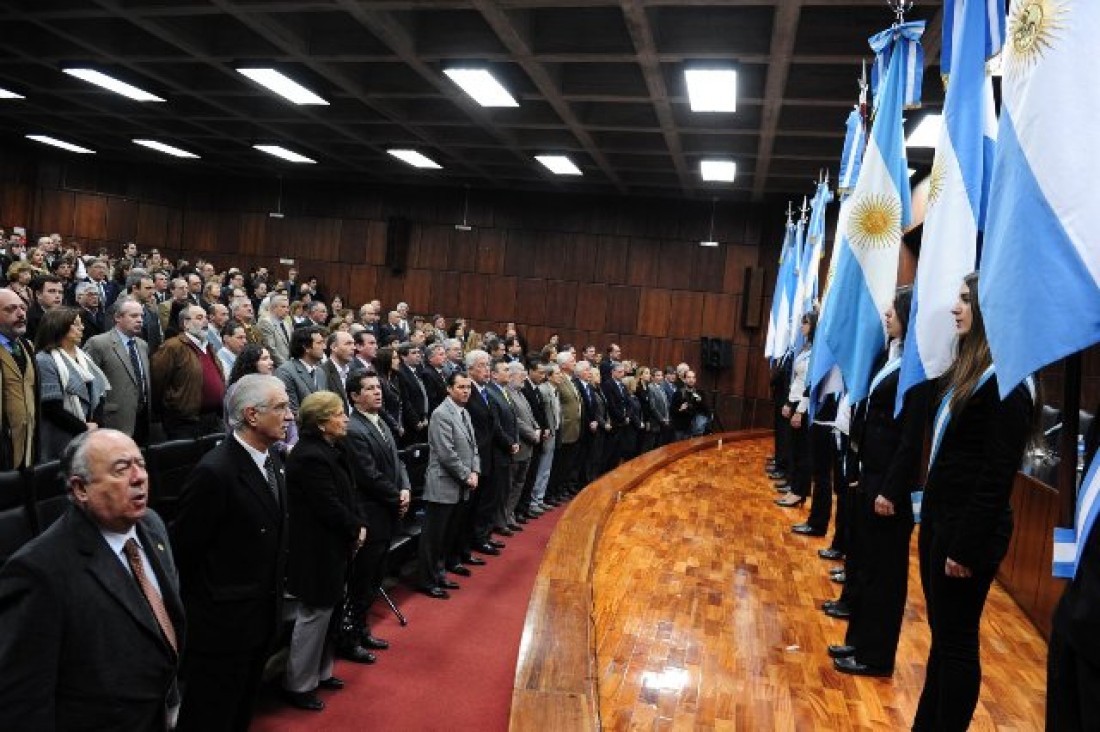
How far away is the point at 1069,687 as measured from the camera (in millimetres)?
1369

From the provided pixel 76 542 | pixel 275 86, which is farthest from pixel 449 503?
pixel 275 86

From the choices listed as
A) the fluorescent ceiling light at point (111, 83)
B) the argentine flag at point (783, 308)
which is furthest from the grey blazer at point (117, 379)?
the argentine flag at point (783, 308)

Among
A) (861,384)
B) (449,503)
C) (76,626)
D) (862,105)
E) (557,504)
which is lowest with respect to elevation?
(557,504)

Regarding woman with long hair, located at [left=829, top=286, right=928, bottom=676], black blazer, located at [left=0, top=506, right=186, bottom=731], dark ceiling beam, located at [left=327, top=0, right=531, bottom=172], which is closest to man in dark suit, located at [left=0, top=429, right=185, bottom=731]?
black blazer, located at [left=0, top=506, right=186, bottom=731]

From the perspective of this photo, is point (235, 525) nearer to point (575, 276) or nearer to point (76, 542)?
point (76, 542)

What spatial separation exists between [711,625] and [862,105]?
380 cm

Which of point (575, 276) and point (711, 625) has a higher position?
point (575, 276)

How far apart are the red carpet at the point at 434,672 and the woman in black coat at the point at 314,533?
153 mm

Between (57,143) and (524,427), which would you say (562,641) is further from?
(57,143)

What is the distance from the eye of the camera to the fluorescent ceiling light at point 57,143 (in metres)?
14.6

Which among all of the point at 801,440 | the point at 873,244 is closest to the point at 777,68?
the point at 801,440

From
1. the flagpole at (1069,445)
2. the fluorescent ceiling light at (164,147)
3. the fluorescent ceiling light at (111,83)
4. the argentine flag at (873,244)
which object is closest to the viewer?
the flagpole at (1069,445)

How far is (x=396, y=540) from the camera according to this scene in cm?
488

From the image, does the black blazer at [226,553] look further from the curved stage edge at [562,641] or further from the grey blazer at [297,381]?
the grey blazer at [297,381]
